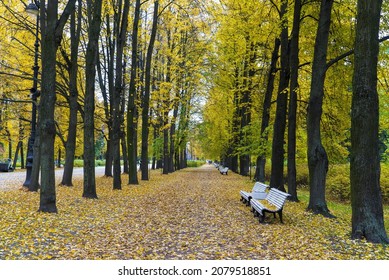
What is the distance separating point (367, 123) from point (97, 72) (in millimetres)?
18741

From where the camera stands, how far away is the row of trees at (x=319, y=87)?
7.12 m

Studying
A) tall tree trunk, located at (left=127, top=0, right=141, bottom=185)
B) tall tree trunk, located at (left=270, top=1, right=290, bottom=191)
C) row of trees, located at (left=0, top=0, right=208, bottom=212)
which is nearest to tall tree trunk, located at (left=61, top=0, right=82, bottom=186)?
row of trees, located at (left=0, top=0, right=208, bottom=212)

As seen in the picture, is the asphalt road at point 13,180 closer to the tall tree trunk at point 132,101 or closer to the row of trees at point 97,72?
the row of trees at point 97,72

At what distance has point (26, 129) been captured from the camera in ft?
114

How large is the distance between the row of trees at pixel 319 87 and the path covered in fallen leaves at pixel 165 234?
1.12 metres

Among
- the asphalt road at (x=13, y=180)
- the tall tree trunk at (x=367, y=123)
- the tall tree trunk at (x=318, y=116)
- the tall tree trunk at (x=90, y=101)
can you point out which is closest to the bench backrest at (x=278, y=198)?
the tall tree trunk at (x=318, y=116)

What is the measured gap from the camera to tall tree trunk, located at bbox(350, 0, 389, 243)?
23.2 ft

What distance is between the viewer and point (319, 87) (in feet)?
34.6

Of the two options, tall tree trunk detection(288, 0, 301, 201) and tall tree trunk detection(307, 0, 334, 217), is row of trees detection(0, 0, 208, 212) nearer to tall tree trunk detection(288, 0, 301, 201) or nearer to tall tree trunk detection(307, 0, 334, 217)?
tall tree trunk detection(288, 0, 301, 201)

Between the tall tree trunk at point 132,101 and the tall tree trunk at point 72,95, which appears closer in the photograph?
the tall tree trunk at point 72,95

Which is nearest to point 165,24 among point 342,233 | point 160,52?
point 160,52

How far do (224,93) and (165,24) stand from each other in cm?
666

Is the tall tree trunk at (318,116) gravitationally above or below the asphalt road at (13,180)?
above
